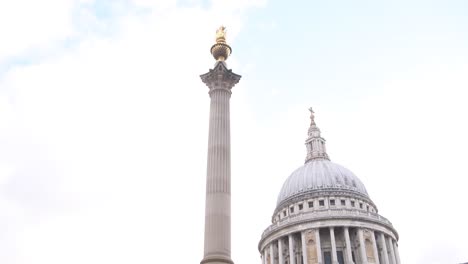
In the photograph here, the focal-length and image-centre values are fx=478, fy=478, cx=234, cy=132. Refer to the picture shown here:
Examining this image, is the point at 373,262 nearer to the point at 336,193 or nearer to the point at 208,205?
the point at 336,193

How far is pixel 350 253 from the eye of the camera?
76.6 metres

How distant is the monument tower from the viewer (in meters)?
26.8

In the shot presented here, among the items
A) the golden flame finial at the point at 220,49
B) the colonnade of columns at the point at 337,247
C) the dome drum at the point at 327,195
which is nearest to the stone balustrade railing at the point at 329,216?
the colonnade of columns at the point at 337,247

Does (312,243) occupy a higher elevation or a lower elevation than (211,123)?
higher

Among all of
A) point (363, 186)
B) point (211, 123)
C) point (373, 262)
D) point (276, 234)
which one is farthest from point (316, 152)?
point (211, 123)

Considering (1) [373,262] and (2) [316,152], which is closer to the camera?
(1) [373,262]

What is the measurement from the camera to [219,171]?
2948cm

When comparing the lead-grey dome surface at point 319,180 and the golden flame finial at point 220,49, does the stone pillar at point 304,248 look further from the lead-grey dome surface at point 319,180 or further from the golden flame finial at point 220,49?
the golden flame finial at point 220,49

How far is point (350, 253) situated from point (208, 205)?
178 ft

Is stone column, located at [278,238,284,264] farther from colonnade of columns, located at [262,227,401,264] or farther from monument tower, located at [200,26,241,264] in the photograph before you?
monument tower, located at [200,26,241,264]

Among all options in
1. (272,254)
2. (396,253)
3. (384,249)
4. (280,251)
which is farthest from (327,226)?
(396,253)

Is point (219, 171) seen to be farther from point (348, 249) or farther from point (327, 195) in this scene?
point (327, 195)

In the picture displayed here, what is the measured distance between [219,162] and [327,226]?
180 ft

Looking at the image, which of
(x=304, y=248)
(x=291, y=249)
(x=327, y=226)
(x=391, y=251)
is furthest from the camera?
(x=391, y=251)
